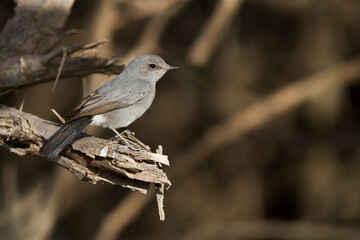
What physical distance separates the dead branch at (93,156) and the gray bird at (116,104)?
12cm

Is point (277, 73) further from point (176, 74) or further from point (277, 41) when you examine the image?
point (176, 74)

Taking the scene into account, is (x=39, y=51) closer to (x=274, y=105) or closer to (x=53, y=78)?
(x=53, y=78)

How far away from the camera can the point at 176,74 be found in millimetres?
7344

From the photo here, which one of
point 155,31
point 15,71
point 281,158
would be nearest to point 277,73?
point 281,158

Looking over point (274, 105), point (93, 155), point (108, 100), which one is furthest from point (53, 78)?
point (274, 105)

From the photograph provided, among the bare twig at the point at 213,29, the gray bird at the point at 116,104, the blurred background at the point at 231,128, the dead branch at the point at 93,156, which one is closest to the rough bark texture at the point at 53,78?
the dead branch at the point at 93,156

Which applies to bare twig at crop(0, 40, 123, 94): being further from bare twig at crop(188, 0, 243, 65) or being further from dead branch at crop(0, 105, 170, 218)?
bare twig at crop(188, 0, 243, 65)

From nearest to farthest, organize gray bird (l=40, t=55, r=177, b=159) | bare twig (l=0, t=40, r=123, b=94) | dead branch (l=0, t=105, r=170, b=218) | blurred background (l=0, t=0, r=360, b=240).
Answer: dead branch (l=0, t=105, r=170, b=218) → gray bird (l=40, t=55, r=177, b=159) → bare twig (l=0, t=40, r=123, b=94) → blurred background (l=0, t=0, r=360, b=240)

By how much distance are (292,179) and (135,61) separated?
4.13m

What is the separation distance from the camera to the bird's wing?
3.79 meters

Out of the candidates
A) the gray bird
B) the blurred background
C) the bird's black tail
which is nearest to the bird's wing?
the gray bird

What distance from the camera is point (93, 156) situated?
10.6 feet

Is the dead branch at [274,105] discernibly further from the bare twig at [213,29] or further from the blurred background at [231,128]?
the bare twig at [213,29]

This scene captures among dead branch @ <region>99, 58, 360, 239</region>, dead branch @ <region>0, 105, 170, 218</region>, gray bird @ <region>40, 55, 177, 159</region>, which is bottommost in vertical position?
dead branch @ <region>0, 105, 170, 218</region>
